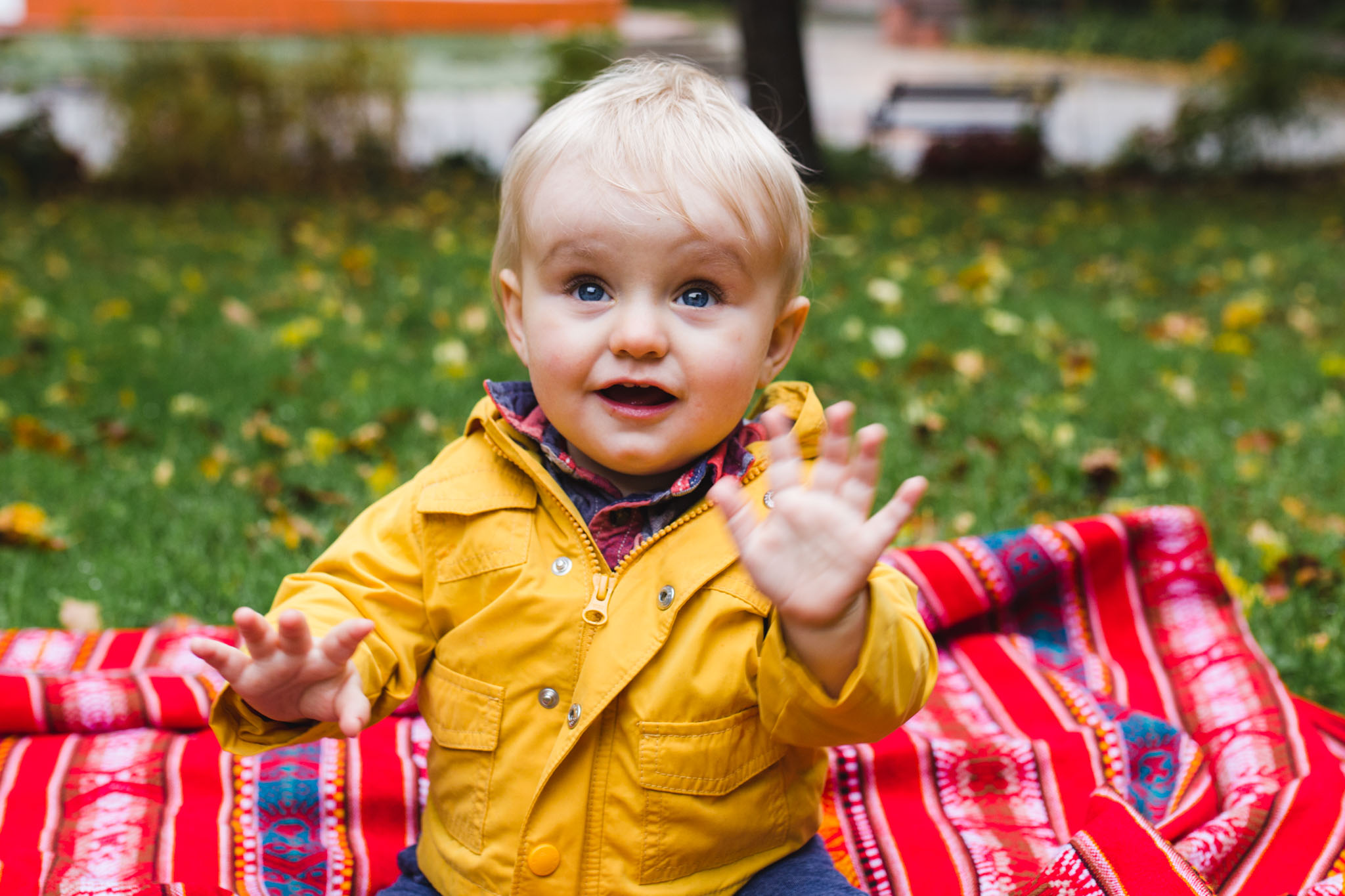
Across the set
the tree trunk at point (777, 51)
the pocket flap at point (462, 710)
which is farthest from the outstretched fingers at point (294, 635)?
the tree trunk at point (777, 51)

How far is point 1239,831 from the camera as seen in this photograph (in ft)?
6.33

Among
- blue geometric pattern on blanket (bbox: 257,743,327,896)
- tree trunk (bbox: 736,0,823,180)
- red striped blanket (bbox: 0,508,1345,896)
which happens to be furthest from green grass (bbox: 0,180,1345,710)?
tree trunk (bbox: 736,0,823,180)

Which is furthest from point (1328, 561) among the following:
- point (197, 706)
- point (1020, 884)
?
point (197, 706)

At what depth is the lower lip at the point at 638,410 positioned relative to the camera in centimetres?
154

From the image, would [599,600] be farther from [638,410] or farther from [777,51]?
[777,51]

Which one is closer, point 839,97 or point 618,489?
point 618,489

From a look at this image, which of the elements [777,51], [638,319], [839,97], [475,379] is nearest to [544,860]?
[638,319]

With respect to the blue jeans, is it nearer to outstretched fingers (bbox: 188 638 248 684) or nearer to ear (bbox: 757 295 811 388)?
outstretched fingers (bbox: 188 638 248 684)

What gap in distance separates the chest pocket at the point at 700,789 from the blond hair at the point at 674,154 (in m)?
0.61

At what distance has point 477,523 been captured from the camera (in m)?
1.62

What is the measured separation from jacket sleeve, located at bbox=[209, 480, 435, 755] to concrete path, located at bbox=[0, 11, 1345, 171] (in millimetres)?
7710

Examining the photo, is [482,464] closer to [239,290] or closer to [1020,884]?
[1020,884]

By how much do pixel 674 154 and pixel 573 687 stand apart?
2.25 ft

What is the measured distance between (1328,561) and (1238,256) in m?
4.21
